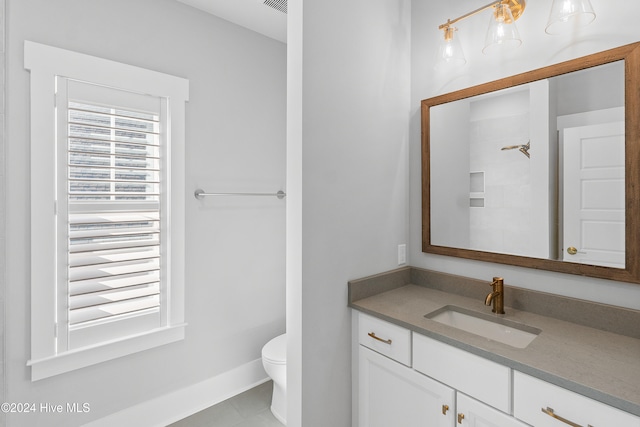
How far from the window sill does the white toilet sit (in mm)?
597

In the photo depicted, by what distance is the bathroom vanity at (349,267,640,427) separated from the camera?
0.92 metres

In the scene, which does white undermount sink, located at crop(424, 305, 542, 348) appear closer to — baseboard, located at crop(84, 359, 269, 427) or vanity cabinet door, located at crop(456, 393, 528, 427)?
vanity cabinet door, located at crop(456, 393, 528, 427)

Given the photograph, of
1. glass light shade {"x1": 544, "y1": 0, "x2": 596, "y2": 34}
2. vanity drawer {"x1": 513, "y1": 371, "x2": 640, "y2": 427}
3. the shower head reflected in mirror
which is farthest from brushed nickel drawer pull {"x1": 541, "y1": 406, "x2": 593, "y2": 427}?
glass light shade {"x1": 544, "y1": 0, "x2": 596, "y2": 34}

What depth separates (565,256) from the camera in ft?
4.44

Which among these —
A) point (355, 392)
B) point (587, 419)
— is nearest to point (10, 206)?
point (355, 392)

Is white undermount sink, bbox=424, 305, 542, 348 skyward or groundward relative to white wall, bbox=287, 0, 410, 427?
groundward

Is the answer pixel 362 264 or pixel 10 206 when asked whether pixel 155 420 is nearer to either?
pixel 10 206

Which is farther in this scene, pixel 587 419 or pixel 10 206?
pixel 10 206

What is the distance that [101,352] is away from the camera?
1.81 metres

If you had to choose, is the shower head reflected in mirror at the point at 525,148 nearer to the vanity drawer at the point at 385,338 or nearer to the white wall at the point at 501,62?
the white wall at the point at 501,62

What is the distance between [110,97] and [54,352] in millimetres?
1413

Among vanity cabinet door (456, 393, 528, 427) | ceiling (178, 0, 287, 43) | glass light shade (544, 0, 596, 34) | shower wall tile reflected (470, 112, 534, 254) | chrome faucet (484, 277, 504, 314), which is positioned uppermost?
ceiling (178, 0, 287, 43)

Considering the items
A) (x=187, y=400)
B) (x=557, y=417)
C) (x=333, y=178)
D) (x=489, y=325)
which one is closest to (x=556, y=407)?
(x=557, y=417)

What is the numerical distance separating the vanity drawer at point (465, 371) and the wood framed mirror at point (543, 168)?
59cm
